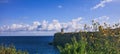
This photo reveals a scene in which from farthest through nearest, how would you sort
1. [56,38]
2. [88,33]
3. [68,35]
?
[56,38], [68,35], [88,33]

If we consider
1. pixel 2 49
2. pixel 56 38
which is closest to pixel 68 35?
pixel 56 38

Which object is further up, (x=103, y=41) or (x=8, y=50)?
(x=103, y=41)

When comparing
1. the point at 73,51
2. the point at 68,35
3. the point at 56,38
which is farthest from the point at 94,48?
the point at 56,38

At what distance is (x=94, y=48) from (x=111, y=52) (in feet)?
2.81

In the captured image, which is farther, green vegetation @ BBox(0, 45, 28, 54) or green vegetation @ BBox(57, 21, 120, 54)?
green vegetation @ BBox(0, 45, 28, 54)

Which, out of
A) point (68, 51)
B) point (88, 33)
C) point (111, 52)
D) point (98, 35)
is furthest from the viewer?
point (88, 33)

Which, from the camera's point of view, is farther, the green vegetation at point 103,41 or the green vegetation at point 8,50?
the green vegetation at point 8,50

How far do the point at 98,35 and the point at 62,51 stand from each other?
132 inches

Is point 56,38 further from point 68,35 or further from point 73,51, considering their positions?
point 73,51

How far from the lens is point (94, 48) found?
47.6 ft

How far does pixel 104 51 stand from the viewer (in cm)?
1406

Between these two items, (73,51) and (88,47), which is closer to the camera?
(73,51)

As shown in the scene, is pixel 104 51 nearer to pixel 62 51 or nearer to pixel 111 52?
pixel 111 52

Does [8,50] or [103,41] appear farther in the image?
[8,50]
